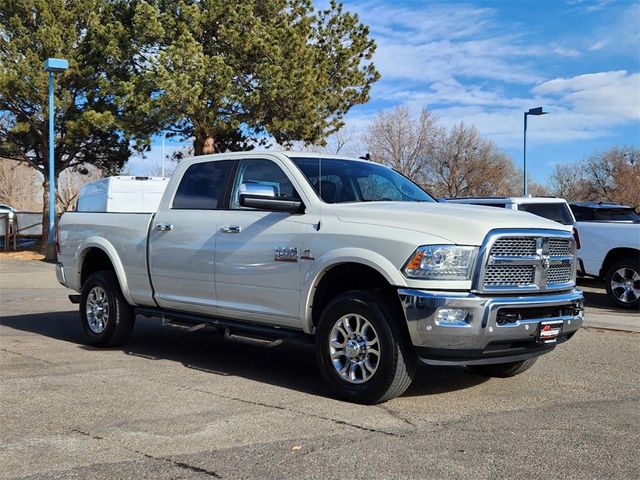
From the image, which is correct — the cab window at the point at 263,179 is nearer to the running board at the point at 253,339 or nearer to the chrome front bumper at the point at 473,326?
the running board at the point at 253,339

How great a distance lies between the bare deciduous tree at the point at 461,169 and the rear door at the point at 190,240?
3441cm

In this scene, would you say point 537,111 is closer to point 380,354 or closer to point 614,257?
point 614,257

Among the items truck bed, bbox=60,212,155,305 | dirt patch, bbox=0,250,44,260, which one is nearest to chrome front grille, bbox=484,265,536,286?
truck bed, bbox=60,212,155,305

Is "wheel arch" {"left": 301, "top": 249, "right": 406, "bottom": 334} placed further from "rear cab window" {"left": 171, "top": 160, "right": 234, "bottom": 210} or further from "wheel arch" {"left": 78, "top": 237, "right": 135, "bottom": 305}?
"wheel arch" {"left": 78, "top": 237, "right": 135, "bottom": 305}

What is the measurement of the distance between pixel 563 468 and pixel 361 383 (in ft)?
5.82

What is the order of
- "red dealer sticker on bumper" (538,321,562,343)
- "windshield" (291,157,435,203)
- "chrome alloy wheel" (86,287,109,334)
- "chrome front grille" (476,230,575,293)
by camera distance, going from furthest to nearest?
"chrome alloy wheel" (86,287,109,334) → "windshield" (291,157,435,203) → "red dealer sticker on bumper" (538,321,562,343) → "chrome front grille" (476,230,575,293)

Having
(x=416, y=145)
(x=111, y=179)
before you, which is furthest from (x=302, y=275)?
(x=416, y=145)

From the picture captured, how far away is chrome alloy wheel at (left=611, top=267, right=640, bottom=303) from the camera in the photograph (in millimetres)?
11445

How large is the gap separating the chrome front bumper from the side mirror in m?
1.32

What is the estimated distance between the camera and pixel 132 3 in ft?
81.7

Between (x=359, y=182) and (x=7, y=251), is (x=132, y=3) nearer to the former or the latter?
(x=7, y=251)

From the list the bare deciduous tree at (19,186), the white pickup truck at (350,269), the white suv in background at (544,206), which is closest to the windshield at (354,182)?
the white pickup truck at (350,269)

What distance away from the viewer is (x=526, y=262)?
5242 mm

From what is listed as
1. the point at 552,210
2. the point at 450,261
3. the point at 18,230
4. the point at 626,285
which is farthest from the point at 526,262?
the point at 18,230
